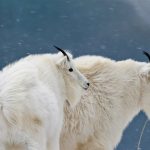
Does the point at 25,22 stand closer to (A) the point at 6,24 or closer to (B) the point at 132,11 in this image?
(A) the point at 6,24

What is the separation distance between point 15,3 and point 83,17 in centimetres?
181

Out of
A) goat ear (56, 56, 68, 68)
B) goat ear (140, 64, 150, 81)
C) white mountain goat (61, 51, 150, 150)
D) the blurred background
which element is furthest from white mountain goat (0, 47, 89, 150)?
the blurred background

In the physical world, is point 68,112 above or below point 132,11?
above

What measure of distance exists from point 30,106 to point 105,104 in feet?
7.38

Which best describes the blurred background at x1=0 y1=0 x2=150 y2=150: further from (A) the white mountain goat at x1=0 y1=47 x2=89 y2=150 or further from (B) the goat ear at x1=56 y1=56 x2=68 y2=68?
(A) the white mountain goat at x1=0 y1=47 x2=89 y2=150

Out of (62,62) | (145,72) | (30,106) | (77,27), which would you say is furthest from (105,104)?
(77,27)

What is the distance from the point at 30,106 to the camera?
598 cm

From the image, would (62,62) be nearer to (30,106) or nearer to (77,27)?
(30,106)

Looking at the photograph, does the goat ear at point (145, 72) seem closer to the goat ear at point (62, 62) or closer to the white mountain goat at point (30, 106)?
the goat ear at point (62, 62)

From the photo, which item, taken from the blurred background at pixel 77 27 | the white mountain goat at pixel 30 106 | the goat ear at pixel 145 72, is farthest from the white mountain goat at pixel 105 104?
the blurred background at pixel 77 27

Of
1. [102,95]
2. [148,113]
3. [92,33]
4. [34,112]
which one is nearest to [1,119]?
[34,112]

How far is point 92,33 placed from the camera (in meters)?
16.4

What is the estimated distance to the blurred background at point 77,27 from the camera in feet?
51.9

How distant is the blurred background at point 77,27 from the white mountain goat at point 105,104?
280 inches
